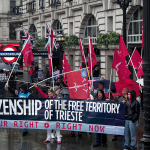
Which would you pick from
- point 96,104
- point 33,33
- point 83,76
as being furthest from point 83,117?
point 33,33

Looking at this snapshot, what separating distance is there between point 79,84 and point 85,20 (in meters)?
18.8

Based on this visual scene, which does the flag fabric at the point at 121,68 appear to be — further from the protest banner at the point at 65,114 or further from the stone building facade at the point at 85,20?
the stone building facade at the point at 85,20

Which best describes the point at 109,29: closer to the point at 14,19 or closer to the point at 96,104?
the point at 96,104

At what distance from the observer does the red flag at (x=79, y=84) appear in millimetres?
9719

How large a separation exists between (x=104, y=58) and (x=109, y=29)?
2116 millimetres

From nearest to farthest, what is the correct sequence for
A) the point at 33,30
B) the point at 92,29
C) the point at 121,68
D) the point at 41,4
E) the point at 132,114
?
the point at 132,114 < the point at 121,68 < the point at 92,29 < the point at 41,4 < the point at 33,30

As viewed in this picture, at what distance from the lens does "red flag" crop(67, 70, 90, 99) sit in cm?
972

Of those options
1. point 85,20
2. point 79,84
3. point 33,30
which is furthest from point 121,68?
point 33,30

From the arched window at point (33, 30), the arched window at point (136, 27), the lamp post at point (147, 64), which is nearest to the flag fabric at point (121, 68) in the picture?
the lamp post at point (147, 64)

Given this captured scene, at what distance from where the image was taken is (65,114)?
31.6 feet

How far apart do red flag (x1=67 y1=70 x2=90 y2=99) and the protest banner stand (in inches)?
11.9

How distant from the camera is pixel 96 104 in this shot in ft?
30.7

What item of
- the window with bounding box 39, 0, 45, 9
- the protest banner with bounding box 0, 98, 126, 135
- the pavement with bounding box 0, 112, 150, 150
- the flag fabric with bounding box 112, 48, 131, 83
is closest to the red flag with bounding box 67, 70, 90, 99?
the protest banner with bounding box 0, 98, 126, 135

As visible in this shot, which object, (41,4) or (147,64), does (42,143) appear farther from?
(41,4)
